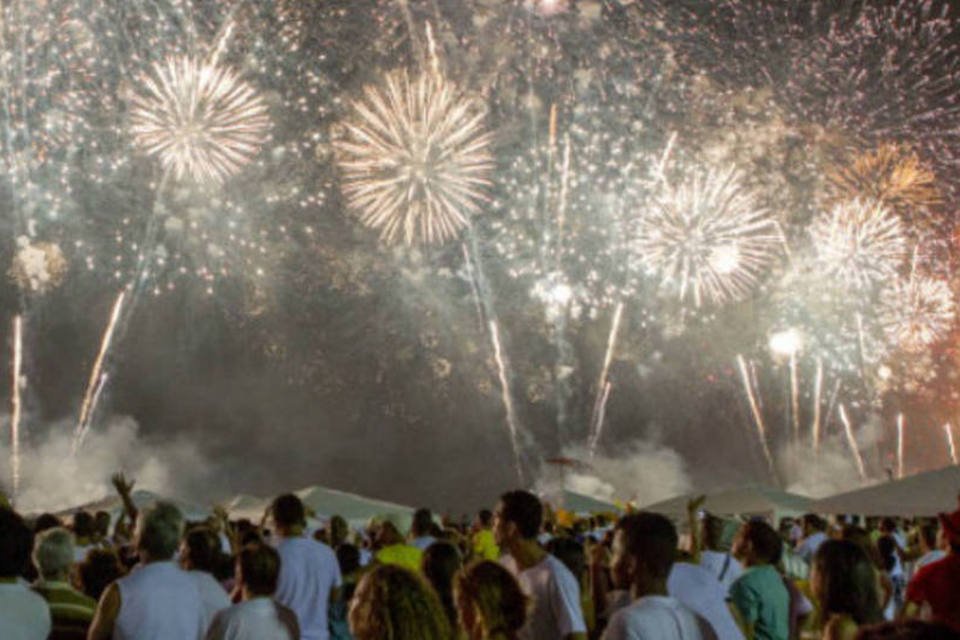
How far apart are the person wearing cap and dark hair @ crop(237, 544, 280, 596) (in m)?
2.54

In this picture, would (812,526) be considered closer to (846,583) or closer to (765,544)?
(765,544)

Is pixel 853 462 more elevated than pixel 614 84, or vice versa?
pixel 614 84

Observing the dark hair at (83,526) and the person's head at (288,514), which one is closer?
the person's head at (288,514)

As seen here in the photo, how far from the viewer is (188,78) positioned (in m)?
18.7

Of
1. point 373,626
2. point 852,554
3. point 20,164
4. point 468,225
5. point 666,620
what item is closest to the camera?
point 373,626

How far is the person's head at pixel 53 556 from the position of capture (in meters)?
5.50

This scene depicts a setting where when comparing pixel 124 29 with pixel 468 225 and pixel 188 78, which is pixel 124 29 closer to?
pixel 188 78

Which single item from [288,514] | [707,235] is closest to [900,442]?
[707,235]

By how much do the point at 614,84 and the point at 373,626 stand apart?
800 inches

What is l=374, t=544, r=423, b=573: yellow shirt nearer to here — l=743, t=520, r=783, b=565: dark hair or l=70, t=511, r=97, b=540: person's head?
l=743, t=520, r=783, b=565: dark hair

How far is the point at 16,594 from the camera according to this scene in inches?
179

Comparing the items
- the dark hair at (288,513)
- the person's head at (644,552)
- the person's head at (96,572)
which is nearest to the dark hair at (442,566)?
the dark hair at (288,513)

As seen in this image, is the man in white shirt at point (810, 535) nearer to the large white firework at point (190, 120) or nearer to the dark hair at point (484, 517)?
Answer: the dark hair at point (484, 517)

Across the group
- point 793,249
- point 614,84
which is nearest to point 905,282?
point 793,249
